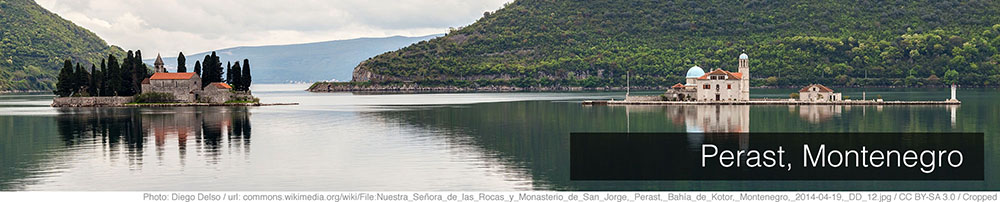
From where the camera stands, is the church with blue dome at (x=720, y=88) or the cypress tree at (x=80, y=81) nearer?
the church with blue dome at (x=720, y=88)

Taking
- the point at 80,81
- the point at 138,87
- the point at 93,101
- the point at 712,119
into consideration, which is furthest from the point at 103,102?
the point at 712,119

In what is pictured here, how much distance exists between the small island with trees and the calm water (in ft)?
63.9

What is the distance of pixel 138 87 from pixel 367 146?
72306 mm

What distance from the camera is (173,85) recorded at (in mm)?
116062

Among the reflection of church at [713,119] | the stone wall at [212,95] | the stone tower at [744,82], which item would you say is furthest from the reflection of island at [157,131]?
the stone tower at [744,82]

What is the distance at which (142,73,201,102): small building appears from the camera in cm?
11569

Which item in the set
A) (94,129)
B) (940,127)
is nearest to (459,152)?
(94,129)

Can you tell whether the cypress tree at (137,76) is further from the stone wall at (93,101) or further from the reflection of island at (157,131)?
the reflection of island at (157,131)

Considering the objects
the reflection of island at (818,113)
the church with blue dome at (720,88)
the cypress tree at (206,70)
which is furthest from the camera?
the cypress tree at (206,70)

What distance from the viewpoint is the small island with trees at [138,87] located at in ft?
376

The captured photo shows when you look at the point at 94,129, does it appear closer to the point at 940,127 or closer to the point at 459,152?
the point at 459,152

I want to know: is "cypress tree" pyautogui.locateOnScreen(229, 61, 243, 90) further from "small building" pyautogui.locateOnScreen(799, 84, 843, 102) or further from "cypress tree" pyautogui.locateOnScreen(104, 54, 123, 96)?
"small building" pyautogui.locateOnScreen(799, 84, 843, 102)

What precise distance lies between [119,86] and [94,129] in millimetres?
48761

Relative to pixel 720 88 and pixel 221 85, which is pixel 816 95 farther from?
pixel 221 85
